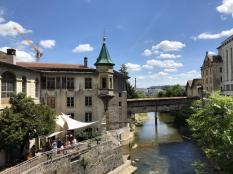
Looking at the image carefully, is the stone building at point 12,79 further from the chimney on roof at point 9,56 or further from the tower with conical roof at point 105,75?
the tower with conical roof at point 105,75

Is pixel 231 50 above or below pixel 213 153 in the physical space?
above

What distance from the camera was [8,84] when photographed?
27.3 metres

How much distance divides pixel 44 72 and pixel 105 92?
999 centimetres

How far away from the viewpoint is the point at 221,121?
66.3 ft

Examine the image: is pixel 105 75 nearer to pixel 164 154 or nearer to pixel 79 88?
pixel 79 88

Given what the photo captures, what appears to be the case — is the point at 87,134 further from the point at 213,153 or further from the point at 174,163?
the point at 213,153

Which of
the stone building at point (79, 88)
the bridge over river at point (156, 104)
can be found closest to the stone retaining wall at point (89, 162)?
the stone building at point (79, 88)

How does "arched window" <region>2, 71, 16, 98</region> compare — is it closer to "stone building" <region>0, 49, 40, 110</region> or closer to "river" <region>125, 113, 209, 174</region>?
"stone building" <region>0, 49, 40, 110</region>

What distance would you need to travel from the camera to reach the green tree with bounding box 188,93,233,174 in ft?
57.3

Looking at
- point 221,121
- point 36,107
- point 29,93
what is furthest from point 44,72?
point 221,121

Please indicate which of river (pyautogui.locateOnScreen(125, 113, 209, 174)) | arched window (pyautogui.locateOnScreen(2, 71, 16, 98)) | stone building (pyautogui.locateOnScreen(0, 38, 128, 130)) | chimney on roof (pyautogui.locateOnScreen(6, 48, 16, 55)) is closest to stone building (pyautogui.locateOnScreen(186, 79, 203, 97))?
river (pyautogui.locateOnScreen(125, 113, 209, 174))

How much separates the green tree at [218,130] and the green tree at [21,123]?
1442 centimetres

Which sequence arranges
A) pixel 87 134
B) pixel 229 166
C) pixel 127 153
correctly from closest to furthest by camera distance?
pixel 229 166 < pixel 87 134 < pixel 127 153

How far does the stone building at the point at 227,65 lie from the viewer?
235 feet
